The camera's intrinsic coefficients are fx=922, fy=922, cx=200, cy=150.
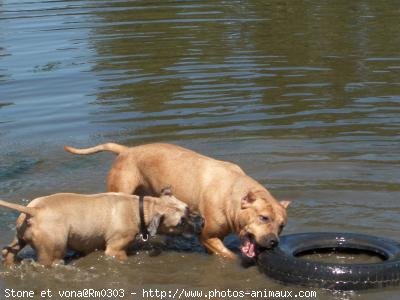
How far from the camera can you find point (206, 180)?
9609 millimetres

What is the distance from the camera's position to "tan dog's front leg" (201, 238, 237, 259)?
941 cm

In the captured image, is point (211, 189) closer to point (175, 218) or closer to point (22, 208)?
point (175, 218)

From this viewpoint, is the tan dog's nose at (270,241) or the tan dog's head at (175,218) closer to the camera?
the tan dog's nose at (270,241)

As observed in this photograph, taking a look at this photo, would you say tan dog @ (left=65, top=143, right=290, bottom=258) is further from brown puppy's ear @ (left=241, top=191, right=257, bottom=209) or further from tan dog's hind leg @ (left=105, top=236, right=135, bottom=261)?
tan dog's hind leg @ (left=105, top=236, right=135, bottom=261)

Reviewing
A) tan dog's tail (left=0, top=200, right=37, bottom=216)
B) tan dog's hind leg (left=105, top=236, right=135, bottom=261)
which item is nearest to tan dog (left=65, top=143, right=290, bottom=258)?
tan dog's hind leg (left=105, top=236, right=135, bottom=261)

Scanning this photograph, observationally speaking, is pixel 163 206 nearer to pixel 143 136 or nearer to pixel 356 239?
pixel 356 239

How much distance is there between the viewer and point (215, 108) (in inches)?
587

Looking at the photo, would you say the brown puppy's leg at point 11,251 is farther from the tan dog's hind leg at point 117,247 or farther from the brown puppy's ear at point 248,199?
the brown puppy's ear at point 248,199

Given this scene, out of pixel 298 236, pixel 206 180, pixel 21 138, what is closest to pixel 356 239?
pixel 298 236

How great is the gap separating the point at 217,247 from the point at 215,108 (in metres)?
5.75

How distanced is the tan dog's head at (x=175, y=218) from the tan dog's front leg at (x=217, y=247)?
14 centimetres

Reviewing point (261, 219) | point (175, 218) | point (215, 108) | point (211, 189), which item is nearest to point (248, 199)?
point (261, 219)

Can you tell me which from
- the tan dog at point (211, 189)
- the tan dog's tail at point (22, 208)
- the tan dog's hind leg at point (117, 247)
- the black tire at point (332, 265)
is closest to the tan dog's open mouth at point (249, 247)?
the tan dog at point (211, 189)

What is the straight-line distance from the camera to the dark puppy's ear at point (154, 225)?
30.8ft
